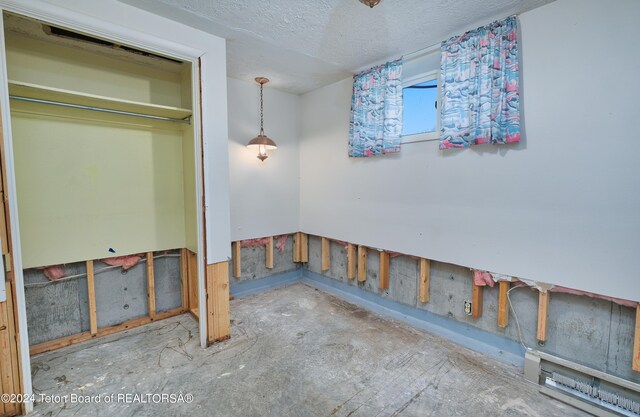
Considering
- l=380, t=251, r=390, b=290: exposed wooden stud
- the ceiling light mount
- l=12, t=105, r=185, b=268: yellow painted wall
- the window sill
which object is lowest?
l=380, t=251, r=390, b=290: exposed wooden stud

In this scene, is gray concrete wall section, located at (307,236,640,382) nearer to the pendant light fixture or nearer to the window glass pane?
the window glass pane

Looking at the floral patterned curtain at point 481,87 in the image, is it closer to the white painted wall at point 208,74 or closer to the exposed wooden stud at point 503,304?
the exposed wooden stud at point 503,304

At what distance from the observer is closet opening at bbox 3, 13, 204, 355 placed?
7.54ft

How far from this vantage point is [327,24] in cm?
225

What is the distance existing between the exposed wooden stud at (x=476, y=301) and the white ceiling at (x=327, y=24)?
2.13 m

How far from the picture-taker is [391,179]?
3025mm

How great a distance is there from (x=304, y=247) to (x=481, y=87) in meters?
2.87

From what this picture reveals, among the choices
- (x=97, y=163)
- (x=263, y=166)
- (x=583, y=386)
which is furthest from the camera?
(x=263, y=166)

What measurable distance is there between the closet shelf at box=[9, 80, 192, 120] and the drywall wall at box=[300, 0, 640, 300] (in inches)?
91.7

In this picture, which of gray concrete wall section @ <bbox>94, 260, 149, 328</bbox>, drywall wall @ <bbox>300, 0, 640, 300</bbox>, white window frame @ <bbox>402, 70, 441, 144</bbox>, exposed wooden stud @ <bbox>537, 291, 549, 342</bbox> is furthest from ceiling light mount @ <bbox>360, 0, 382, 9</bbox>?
gray concrete wall section @ <bbox>94, 260, 149, 328</bbox>

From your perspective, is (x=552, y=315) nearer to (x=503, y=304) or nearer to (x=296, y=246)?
(x=503, y=304)

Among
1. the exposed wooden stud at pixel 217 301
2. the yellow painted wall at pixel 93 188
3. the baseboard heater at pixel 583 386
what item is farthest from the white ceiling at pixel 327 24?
the baseboard heater at pixel 583 386

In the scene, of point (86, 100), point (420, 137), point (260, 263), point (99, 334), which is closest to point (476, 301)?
point (420, 137)

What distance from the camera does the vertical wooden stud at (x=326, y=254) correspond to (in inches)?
153
